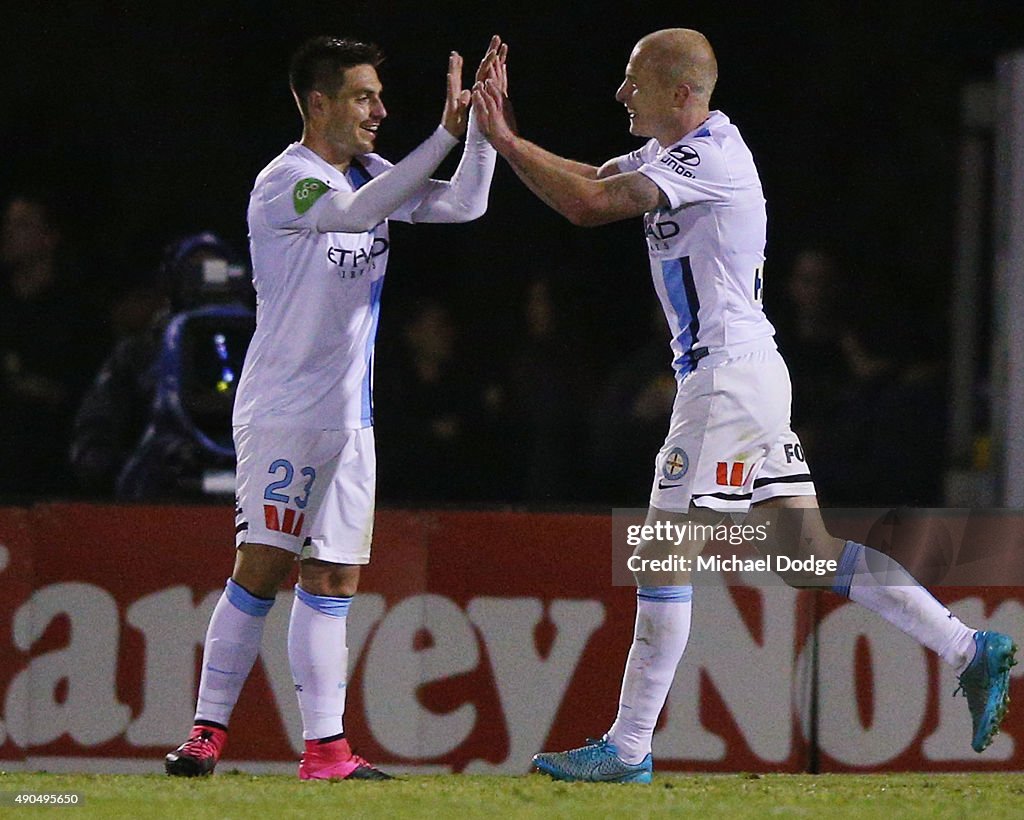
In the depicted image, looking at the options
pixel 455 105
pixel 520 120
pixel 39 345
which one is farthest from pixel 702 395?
pixel 520 120

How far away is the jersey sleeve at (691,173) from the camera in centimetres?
573

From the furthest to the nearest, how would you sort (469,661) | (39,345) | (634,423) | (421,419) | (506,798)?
(421,419) < (39,345) < (634,423) < (469,661) < (506,798)

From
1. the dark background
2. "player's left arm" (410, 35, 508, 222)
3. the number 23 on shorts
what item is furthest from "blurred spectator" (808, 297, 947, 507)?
the number 23 on shorts

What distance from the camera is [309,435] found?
5.88m

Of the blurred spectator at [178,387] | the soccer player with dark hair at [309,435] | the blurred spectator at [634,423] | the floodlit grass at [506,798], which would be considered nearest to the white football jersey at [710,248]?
the soccer player with dark hair at [309,435]

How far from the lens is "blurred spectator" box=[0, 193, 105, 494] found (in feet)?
31.2

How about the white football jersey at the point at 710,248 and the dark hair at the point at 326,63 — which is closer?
the white football jersey at the point at 710,248

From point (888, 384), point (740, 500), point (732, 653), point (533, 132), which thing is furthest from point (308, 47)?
point (533, 132)

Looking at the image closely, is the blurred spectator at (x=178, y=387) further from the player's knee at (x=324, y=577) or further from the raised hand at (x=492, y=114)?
the raised hand at (x=492, y=114)

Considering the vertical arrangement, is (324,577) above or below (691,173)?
below

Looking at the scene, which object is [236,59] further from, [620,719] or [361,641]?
[620,719]

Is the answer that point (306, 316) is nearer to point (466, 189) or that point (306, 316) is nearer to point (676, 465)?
point (466, 189)

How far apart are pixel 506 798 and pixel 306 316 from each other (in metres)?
1.52

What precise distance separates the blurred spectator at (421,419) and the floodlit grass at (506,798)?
4001 mm
